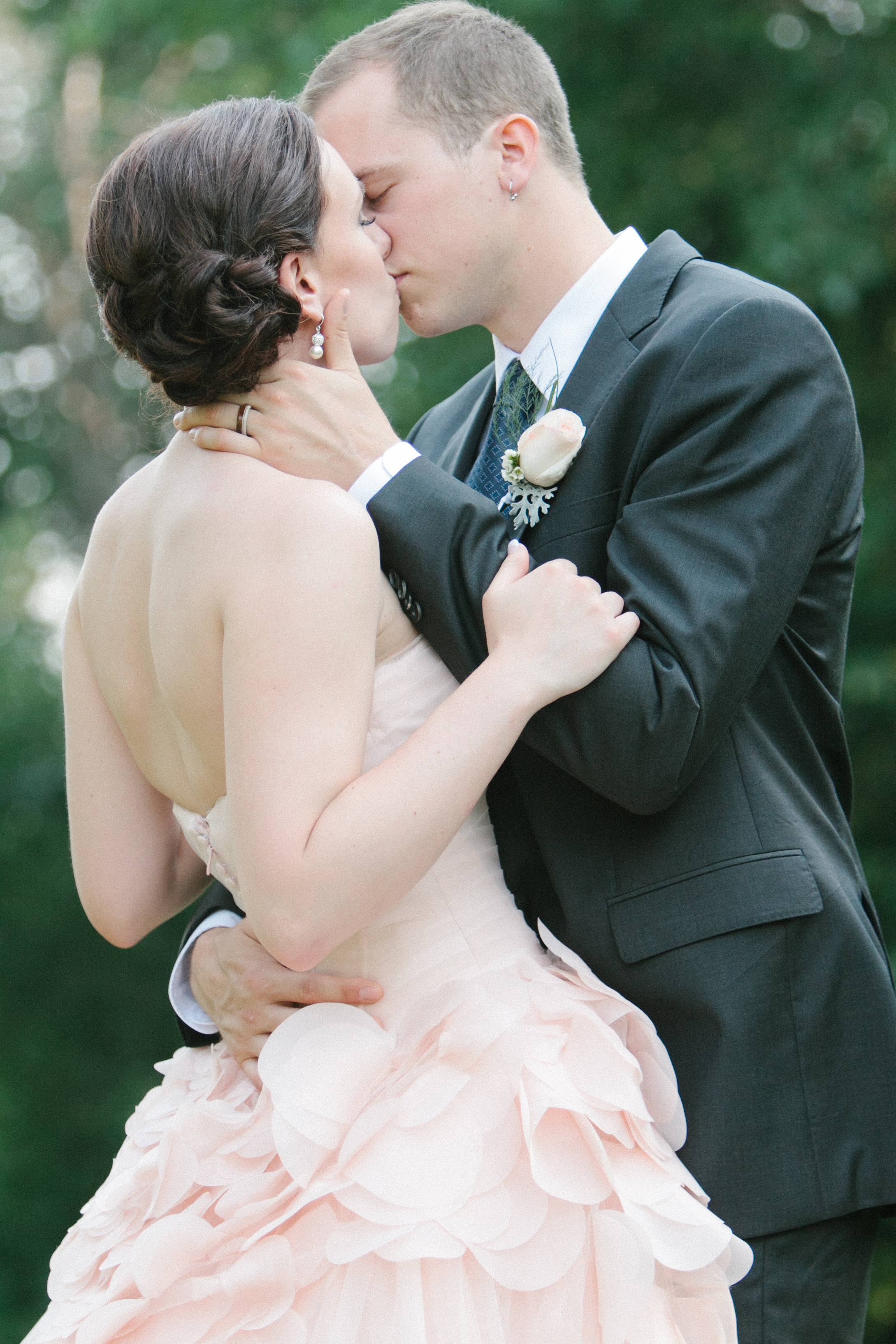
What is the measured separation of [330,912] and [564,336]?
1264 millimetres

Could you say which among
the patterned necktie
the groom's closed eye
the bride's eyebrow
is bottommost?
the patterned necktie

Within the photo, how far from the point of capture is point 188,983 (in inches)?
96.6

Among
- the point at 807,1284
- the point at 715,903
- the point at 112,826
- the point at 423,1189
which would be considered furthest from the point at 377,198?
the point at 807,1284

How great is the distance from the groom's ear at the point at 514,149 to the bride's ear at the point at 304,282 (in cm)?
86

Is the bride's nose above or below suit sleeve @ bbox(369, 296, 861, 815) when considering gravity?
above

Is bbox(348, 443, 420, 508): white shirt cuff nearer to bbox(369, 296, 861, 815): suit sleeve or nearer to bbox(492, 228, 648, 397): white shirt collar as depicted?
bbox(369, 296, 861, 815): suit sleeve

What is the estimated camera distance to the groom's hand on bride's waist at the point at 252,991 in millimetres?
1977

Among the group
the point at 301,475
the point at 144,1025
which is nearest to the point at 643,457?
the point at 301,475

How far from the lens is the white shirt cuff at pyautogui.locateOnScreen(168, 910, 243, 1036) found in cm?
234

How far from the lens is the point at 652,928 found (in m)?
1.99

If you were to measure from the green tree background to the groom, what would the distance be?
0.65m

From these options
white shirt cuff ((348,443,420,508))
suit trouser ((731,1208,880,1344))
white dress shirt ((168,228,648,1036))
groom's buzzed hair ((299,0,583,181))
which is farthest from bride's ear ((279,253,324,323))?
suit trouser ((731,1208,880,1344))

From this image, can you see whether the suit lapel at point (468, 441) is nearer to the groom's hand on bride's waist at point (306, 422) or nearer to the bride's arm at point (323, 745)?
the groom's hand on bride's waist at point (306, 422)

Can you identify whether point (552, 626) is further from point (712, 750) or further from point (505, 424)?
point (505, 424)
